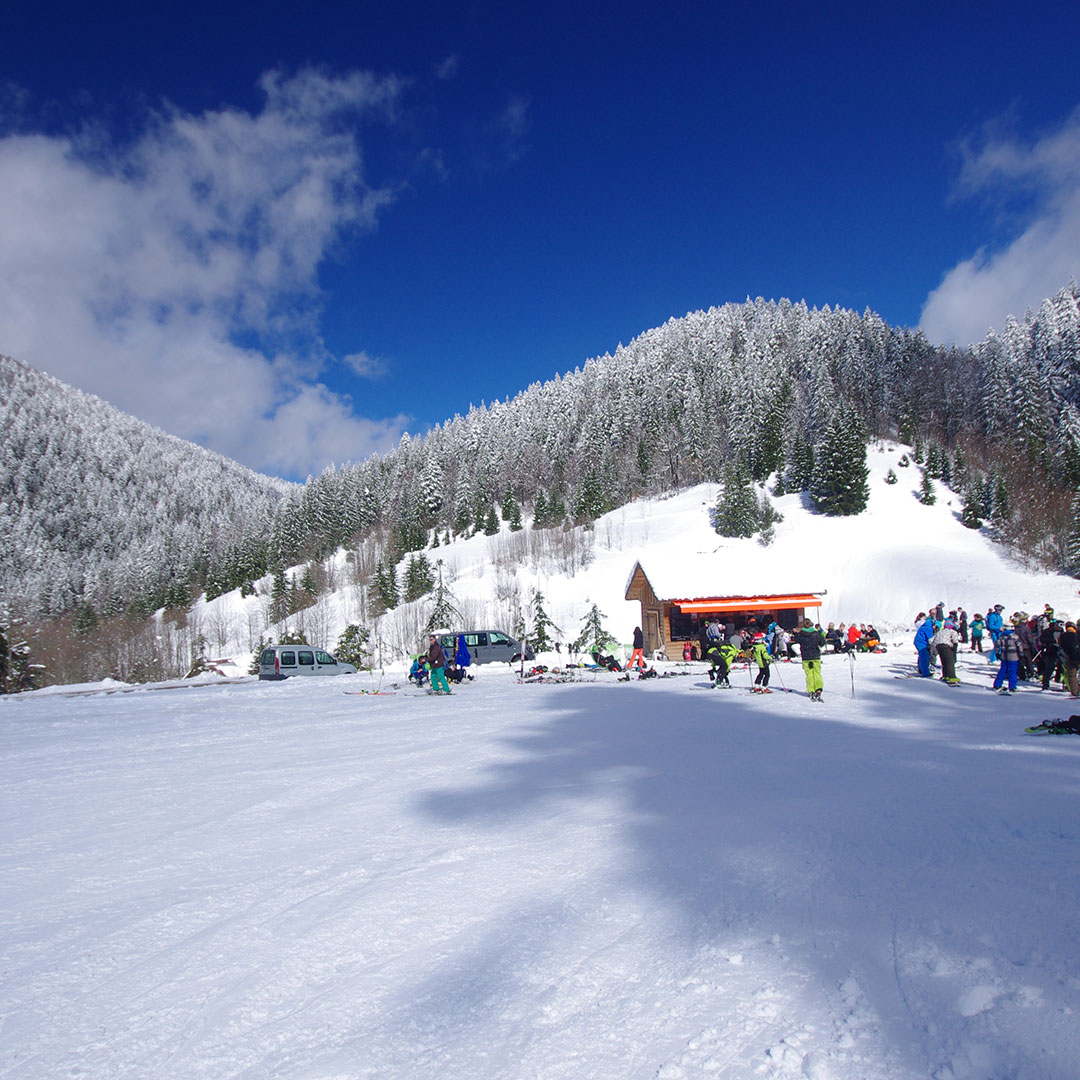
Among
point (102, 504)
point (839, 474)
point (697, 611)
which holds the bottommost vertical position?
point (697, 611)

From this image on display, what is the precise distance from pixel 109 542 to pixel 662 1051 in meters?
153

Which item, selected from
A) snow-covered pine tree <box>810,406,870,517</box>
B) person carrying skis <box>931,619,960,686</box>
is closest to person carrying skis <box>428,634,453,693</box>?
person carrying skis <box>931,619,960,686</box>

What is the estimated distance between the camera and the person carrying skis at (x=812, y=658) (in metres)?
13.6

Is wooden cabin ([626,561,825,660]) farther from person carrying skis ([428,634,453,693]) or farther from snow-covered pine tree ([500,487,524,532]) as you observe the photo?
snow-covered pine tree ([500,487,524,532])

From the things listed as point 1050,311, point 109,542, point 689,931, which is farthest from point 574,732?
point 109,542

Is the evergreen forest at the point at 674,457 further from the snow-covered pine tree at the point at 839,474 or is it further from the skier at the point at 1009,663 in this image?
the skier at the point at 1009,663

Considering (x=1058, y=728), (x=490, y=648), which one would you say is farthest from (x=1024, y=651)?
(x=490, y=648)

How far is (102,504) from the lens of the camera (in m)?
136

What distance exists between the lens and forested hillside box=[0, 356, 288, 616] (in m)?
91.9

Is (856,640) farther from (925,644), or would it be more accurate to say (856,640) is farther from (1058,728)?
(1058,728)

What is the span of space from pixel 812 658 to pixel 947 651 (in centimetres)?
383

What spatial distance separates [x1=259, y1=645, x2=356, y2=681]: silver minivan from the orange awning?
1711 cm

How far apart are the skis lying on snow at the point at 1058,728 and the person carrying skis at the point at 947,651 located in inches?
241

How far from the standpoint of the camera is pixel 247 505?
141375mm
